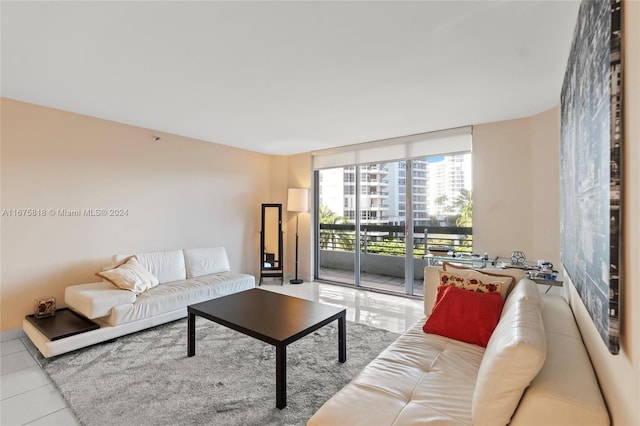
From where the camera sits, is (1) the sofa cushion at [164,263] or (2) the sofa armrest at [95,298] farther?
(1) the sofa cushion at [164,263]

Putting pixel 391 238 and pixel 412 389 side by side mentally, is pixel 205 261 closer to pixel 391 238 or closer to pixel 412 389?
pixel 391 238

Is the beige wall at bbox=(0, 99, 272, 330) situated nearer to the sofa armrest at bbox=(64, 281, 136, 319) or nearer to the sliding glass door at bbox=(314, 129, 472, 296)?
the sofa armrest at bbox=(64, 281, 136, 319)

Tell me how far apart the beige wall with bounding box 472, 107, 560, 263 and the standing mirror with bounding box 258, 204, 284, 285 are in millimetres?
3211

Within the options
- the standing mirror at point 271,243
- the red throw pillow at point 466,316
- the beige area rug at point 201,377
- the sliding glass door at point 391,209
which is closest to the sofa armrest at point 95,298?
the beige area rug at point 201,377

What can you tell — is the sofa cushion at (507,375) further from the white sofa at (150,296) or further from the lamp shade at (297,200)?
the lamp shade at (297,200)

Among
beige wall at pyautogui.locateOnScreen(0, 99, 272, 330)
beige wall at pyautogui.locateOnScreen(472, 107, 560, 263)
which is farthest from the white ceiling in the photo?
beige wall at pyautogui.locateOnScreen(0, 99, 272, 330)

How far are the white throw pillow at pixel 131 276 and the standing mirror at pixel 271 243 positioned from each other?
2061 mm

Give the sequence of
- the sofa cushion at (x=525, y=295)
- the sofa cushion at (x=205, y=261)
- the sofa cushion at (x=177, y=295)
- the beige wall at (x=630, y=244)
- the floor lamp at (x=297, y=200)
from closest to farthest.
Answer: the beige wall at (x=630, y=244) → the sofa cushion at (x=525, y=295) → the sofa cushion at (x=177, y=295) → the sofa cushion at (x=205, y=261) → the floor lamp at (x=297, y=200)

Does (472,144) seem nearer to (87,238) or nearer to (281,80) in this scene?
(281,80)

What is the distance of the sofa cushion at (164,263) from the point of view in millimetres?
→ 3755

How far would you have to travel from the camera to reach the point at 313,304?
2.82m

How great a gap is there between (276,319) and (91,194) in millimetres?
2920

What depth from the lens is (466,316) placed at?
2.03 metres

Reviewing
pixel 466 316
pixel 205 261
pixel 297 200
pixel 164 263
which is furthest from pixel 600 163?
pixel 297 200
